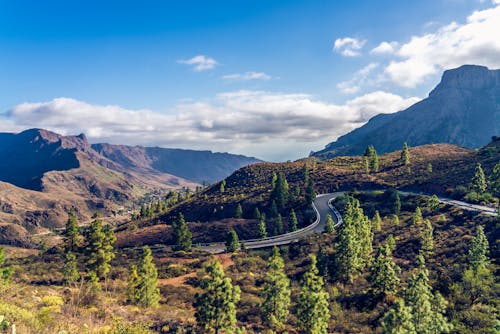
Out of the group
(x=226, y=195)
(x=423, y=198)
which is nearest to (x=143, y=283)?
(x=423, y=198)

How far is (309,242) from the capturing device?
65.7 meters

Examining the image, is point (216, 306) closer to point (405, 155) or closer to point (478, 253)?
point (478, 253)

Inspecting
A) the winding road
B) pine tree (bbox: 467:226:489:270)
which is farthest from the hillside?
pine tree (bbox: 467:226:489:270)

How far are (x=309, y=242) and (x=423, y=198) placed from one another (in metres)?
38.2

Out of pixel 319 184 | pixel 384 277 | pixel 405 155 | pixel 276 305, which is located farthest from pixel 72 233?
pixel 405 155

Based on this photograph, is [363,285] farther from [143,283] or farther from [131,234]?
[131,234]

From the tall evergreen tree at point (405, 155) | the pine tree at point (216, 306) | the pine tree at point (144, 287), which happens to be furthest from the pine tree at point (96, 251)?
the tall evergreen tree at point (405, 155)

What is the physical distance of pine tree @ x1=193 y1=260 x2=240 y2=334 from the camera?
86.0ft

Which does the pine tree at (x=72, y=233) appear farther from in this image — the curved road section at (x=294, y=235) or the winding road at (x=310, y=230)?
the curved road section at (x=294, y=235)

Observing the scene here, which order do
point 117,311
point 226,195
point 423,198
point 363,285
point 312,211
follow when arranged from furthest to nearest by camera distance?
point 226,195, point 312,211, point 423,198, point 363,285, point 117,311

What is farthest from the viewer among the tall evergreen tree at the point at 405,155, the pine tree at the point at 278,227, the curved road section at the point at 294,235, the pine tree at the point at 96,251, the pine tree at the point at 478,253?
the tall evergreen tree at the point at 405,155

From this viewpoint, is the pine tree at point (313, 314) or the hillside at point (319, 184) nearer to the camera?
the pine tree at point (313, 314)

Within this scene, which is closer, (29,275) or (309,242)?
(29,275)

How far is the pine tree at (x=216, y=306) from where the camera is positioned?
26.2 metres
